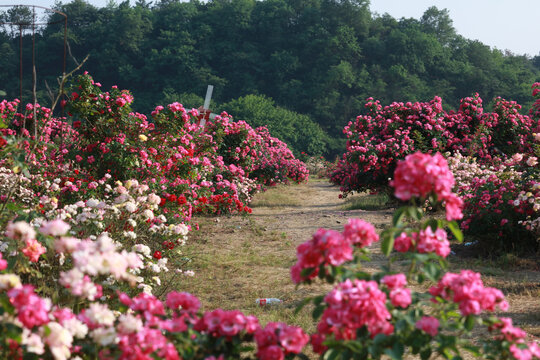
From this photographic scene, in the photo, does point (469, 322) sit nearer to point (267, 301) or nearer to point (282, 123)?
point (267, 301)

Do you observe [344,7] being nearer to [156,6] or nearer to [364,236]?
[156,6]

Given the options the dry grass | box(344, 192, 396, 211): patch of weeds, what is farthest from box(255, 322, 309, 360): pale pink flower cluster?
box(344, 192, 396, 211): patch of weeds

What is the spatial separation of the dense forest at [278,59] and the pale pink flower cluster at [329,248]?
34622 millimetres

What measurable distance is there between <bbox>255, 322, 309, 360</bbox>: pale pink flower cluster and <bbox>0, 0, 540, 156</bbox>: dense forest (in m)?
34.8

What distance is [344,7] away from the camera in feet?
159

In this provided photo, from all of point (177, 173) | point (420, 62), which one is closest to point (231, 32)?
point (420, 62)

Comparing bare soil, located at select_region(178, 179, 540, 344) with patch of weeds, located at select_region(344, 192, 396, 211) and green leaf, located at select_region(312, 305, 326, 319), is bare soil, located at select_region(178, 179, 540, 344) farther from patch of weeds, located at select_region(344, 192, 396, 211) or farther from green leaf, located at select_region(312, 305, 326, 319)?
patch of weeds, located at select_region(344, 192, 396, 211)

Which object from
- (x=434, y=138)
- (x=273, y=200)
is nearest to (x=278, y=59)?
(x=273, y=200)

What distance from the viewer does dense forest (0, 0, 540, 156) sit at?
135 ft

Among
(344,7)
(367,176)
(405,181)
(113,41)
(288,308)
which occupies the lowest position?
(288,308)

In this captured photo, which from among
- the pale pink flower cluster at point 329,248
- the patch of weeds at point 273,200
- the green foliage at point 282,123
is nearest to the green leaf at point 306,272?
the pale pink flower cluster at point 329,248

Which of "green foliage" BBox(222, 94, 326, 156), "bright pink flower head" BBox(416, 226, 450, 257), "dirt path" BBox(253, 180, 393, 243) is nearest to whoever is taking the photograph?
"bright pink flower head" BBox(416, 226, 450, 257)

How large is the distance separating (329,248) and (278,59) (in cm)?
4289

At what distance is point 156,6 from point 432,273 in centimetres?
6371
